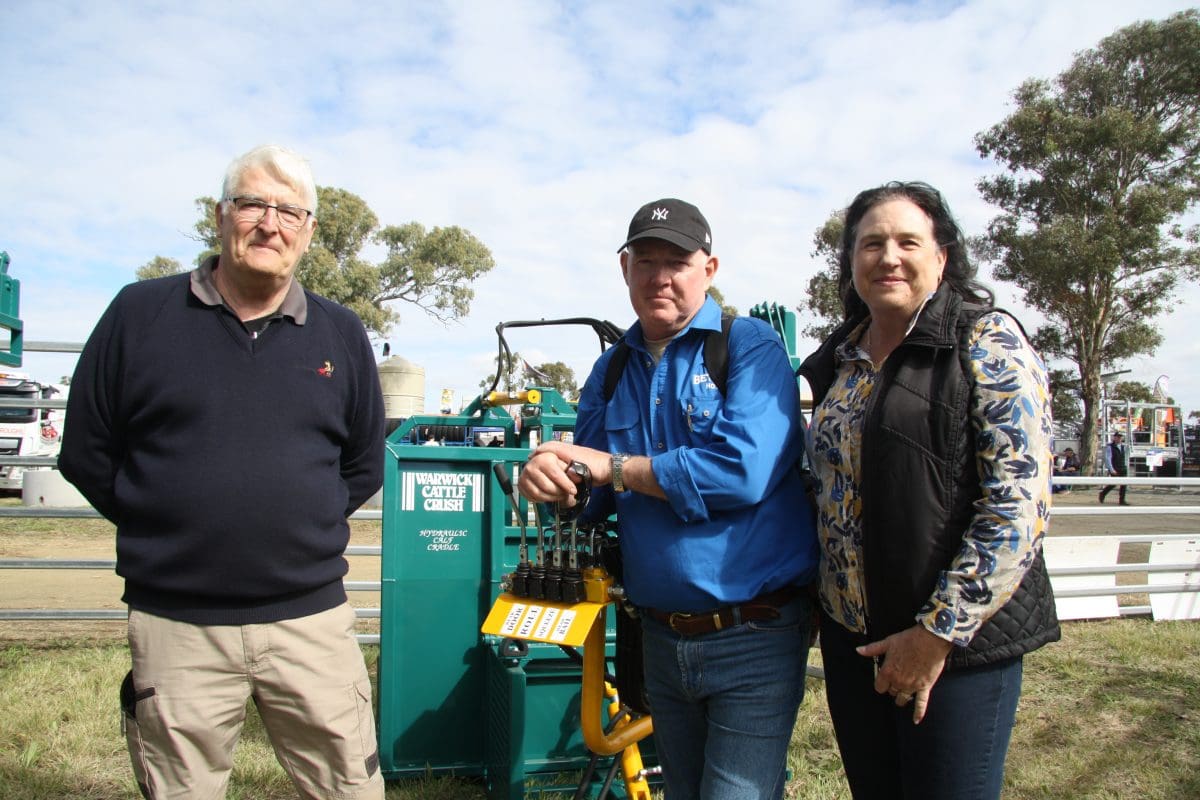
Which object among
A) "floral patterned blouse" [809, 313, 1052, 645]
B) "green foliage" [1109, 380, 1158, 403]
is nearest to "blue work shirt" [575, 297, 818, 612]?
"floral patterned blouse" [809, 313, 1052, 645]

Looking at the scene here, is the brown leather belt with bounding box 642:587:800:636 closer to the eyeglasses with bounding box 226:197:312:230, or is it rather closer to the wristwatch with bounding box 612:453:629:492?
the wristwatch with bounding box 612:453:629:492

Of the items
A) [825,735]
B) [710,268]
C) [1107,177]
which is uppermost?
[1107,177]

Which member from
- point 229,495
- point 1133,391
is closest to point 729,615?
point 229,495

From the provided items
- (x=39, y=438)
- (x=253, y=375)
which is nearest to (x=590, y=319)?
(x=253, y=375)

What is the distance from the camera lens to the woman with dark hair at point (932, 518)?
1.54m

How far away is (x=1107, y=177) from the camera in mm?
22297

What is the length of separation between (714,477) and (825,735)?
2.83m

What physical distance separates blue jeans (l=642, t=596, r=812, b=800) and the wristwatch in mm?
362

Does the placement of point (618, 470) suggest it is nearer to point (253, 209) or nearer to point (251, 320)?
point (251, 320)

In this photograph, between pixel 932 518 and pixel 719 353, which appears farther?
pixel 719 353

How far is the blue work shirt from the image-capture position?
1763 mm

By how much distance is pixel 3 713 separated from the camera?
3904 millimetres

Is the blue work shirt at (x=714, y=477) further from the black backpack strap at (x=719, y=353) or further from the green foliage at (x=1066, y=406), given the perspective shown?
the green foliage at (x=1066, y=406)

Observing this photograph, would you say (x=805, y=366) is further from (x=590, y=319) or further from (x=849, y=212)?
(x=590, y=319)
